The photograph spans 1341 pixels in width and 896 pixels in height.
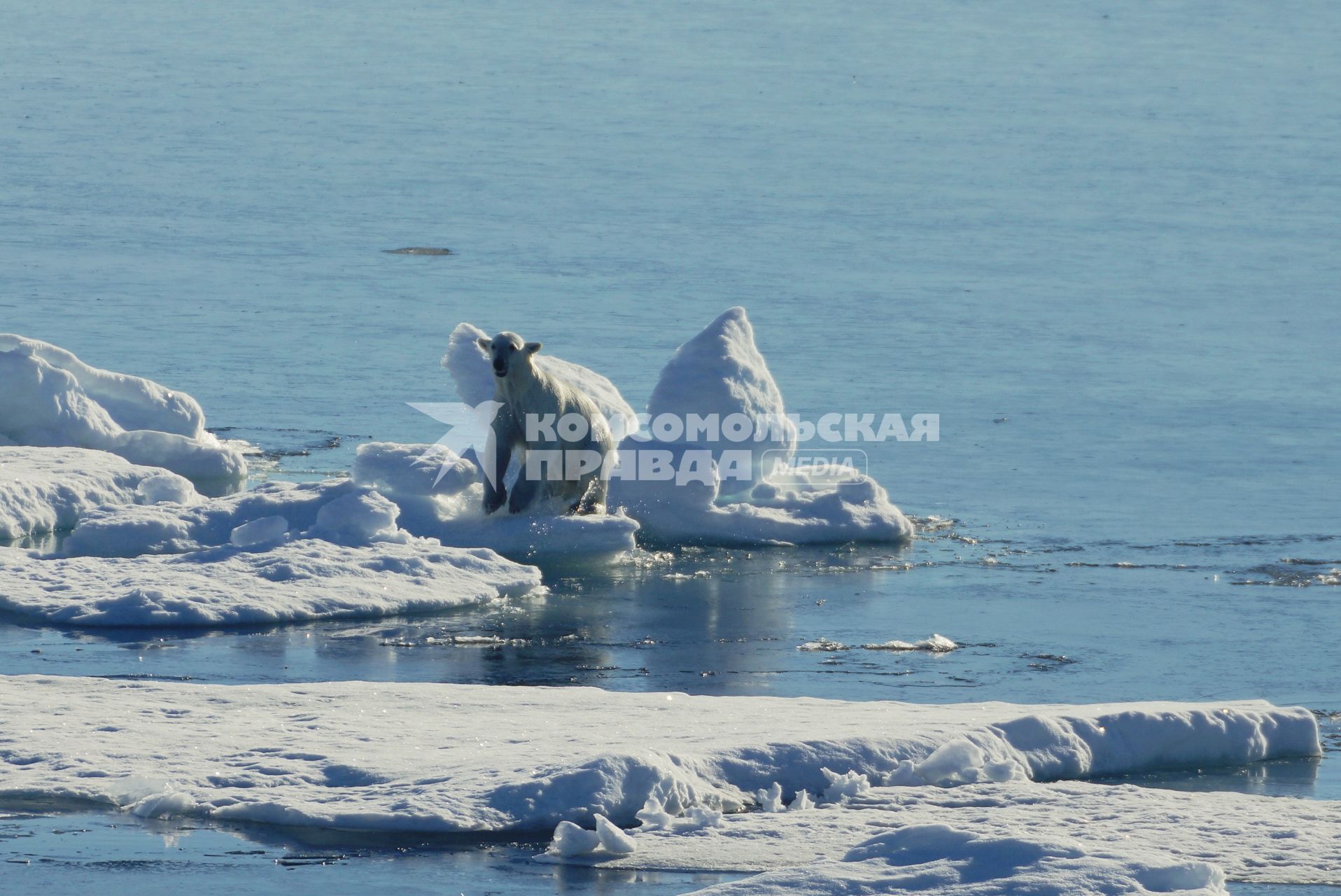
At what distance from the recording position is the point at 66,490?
12.2m

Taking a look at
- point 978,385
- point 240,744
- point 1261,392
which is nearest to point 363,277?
point 978,385

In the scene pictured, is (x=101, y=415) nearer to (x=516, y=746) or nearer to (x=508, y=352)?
(x=508, y=352)

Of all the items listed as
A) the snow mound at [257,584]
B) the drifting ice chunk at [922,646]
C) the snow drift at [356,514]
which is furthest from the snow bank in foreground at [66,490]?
the drifting ice chunk at [922,646]

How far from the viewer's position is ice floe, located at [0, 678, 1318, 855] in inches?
276

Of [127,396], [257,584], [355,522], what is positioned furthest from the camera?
[127,396]

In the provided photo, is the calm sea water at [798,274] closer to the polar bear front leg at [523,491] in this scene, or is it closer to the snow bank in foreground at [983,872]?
the polar bear front leg at [523,491]

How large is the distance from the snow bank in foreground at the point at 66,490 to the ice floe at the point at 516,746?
11.1 ft

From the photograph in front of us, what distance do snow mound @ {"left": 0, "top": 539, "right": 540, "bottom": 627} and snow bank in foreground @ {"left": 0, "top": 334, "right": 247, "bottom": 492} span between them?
89.7 inches

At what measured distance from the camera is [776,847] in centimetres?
670

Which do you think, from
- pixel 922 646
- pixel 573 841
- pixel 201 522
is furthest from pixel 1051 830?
pixel 201 522

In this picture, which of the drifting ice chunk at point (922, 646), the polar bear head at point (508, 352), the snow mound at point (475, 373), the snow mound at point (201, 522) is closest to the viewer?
the drifting ice chunk at point (922, 646)

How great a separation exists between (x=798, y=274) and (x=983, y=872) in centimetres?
1472

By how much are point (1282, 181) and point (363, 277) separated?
11.7 meters

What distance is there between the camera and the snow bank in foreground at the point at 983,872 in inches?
245
